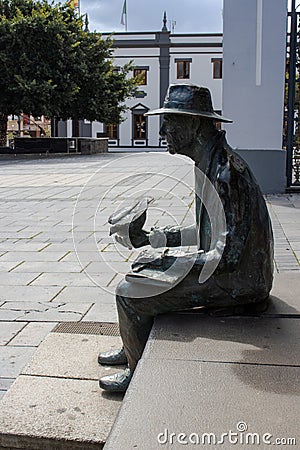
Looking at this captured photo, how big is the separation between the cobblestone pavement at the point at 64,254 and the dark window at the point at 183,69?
3312 centimetres

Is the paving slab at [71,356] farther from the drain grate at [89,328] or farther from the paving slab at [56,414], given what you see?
the drain grate at [89,328]

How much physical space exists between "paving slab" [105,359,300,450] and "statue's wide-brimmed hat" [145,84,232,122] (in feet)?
3.17

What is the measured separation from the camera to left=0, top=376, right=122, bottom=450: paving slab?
2223mm

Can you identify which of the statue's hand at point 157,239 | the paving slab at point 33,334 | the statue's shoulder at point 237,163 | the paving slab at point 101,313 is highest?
the statue's shoulder at point 237,163

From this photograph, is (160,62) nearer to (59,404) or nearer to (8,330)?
(8,330)

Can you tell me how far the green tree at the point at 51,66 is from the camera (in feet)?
83.4

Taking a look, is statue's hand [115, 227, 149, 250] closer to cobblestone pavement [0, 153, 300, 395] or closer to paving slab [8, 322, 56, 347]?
cobblestone pavement [0, 153, 300, 395]

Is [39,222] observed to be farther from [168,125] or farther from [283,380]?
[283,380]

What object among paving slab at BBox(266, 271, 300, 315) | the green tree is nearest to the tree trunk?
the green tree

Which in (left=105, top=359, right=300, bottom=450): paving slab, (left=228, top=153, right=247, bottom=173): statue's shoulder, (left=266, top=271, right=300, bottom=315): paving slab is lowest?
(left=105, top=359, right=300, bottom=450): paving slab

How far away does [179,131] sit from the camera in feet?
8.06

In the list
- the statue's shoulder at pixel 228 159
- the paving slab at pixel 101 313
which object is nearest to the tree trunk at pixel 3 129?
the paving slab at pixel 101 313

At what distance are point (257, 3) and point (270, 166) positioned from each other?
8.89 ft

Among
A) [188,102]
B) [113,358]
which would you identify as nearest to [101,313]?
[113,358]
